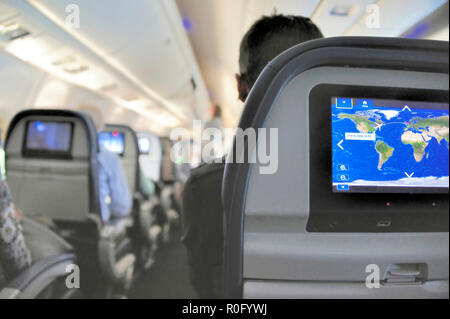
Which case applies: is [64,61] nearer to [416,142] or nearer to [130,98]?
[130,98]

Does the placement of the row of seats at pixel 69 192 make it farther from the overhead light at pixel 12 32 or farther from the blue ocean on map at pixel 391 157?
the blue ocean on map at pixel 391 157

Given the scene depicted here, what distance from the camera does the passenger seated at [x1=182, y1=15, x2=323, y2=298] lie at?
3.29 ft

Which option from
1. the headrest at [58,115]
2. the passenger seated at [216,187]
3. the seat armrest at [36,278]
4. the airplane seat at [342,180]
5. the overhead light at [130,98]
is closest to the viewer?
the airplane seat at [342,180]

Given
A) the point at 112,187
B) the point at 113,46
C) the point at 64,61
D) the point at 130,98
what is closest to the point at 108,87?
the point at 130,98

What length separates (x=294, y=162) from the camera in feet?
2.28

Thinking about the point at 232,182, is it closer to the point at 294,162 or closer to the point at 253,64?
the point at 294,162

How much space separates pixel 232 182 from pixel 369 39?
0.47 meters

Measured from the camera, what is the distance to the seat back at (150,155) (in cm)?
420

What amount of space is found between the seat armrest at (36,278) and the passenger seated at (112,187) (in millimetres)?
1009

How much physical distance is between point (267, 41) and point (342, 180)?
64 centimetres

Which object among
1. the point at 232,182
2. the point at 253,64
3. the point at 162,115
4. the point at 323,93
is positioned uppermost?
the point at 162,115

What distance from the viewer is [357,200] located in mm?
736
